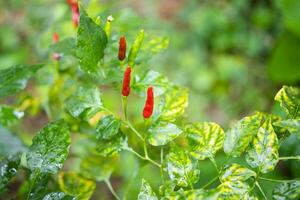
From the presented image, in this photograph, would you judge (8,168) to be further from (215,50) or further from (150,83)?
(215,50)

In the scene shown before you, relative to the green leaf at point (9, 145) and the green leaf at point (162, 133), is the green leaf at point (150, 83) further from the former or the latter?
the green leaf at point (9, 145)

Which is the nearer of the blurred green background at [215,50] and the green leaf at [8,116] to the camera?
the green leaf at [8,116]

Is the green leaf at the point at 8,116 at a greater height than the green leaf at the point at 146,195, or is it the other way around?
the green leaf at the point at 8,116

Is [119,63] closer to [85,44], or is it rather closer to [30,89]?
[85,44]

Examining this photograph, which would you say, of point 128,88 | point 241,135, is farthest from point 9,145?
point 241,135

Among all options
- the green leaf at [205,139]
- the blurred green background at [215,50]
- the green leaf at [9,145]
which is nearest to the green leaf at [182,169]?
the green leaf at [205,139]

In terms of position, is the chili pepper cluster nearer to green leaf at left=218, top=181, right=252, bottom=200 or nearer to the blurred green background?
green leaf at left=218, top=181, right=252, bottom=200

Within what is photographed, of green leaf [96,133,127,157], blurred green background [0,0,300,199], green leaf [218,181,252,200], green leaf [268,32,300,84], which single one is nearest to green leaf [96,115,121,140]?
green leaf [96,133,127,157]
